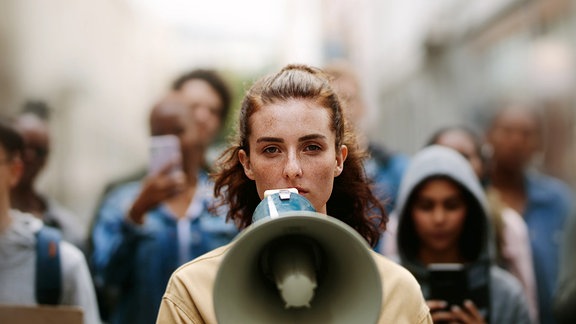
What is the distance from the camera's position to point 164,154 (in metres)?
4.32

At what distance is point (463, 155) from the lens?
4484mm

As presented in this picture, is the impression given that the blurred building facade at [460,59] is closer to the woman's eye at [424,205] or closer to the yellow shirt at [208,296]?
the woman's eye at [424,205]

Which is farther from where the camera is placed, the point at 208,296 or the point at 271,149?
the point at 271,149

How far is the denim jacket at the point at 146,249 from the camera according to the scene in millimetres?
4066

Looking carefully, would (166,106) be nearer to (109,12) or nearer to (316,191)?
(316,191)

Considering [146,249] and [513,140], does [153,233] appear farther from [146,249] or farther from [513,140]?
[513,140]

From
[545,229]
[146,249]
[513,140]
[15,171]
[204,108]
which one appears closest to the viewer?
[15,171]

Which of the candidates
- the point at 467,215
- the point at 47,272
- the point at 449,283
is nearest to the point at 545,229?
the point at 467,215

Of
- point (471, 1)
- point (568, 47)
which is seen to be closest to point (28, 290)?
point (568, 47)

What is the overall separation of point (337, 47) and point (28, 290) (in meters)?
5.32

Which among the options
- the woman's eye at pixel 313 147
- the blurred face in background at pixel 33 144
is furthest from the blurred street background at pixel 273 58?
the woman's eye at pixel 313 147

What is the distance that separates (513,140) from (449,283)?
5.51ft

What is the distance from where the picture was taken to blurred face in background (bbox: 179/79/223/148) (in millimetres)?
4586

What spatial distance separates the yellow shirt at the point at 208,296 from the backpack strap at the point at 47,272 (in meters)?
1.42
